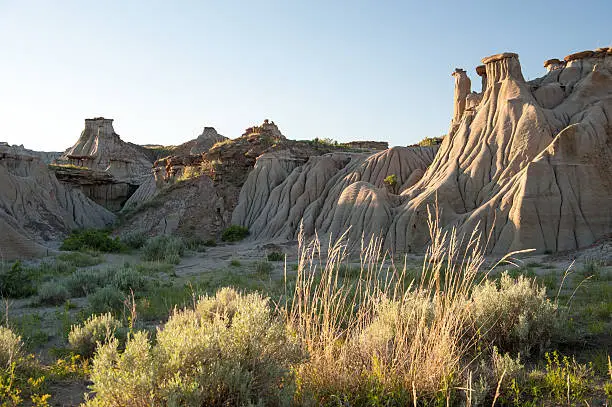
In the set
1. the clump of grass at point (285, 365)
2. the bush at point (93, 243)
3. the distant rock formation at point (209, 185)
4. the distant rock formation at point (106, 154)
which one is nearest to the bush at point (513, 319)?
the clump of grass at point (285, 365)

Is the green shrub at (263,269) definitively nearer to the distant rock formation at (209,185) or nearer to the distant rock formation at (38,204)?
the distant rock formation at (38,204)

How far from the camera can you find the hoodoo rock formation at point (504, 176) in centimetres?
1770

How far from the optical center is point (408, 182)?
85.0 feet

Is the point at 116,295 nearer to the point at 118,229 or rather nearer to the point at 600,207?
the point at 600,207

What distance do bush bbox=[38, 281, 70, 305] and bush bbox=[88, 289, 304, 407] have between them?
308 inches

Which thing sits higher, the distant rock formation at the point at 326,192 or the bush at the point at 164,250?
the distant rock formation at the point at 326,192

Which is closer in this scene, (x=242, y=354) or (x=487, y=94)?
(x=242, y=354)

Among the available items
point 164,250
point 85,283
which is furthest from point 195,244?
point 85,283

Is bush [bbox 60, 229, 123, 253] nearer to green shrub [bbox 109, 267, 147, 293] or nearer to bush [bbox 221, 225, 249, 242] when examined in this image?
bush [bbox 221, 225, 249, 242]

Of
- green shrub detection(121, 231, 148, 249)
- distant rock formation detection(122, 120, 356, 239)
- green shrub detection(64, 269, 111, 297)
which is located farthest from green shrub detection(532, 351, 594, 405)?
distant rock formation detection(122, 120, 356, 239)

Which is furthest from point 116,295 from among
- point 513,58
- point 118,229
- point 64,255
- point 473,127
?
point 118,229

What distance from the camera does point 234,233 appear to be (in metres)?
29.0

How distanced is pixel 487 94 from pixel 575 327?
1856 centimetres

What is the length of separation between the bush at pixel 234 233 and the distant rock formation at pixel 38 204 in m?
10.2
